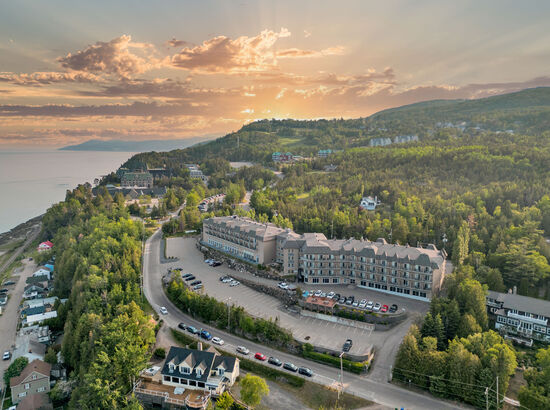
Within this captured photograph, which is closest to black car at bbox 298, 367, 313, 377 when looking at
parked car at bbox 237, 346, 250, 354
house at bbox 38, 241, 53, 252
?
parked car at bbox 237, 346, 250, 354

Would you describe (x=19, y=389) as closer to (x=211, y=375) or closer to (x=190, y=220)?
(x=211, y=375)

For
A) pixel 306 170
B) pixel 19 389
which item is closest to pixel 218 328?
pixel 19 389

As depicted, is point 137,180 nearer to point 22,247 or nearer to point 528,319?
point 22,247

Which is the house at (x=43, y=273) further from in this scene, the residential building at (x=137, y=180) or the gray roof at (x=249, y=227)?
the residential building at (x=137, y=180)

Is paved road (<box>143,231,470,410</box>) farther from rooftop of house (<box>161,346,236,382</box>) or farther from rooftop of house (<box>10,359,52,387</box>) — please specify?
rooftop of house (<box>10,359,52,387</box>)

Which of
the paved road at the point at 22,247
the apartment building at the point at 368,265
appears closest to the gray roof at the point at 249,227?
the apartment building at the point at 368,265

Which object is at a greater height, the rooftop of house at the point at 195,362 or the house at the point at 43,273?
the rooftop of house at the point at 195,362
